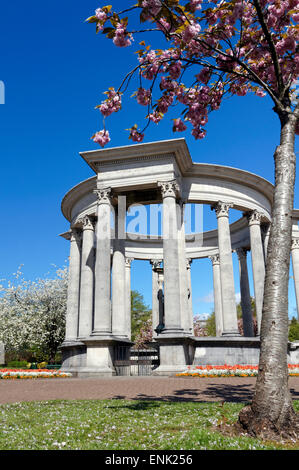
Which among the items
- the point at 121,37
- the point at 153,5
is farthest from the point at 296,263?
the point at 153,5

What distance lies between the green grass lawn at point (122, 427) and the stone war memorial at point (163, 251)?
1344 cm

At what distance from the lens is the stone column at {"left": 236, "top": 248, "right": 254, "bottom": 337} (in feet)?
126

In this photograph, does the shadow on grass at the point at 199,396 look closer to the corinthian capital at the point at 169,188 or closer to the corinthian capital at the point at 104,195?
the corinthian capital at the point at 169,188

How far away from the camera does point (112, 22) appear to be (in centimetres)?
957

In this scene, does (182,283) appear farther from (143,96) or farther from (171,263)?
(143,96)

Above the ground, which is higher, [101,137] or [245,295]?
[101,137]

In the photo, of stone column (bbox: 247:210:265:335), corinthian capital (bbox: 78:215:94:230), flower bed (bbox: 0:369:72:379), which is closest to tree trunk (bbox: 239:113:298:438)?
flower bed (bbox: 0:369:72:379)

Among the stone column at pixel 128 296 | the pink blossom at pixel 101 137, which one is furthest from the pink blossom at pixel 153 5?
the stone column at pixel 128 296

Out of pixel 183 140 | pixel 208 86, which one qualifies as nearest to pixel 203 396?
pixel 208 86

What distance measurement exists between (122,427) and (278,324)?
4253 mm

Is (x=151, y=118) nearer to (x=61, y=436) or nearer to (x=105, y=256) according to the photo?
(x=61, y=436)

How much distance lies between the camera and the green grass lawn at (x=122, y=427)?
6.82m

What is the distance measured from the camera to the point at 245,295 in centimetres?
3975

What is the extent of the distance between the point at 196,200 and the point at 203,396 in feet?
67.2
